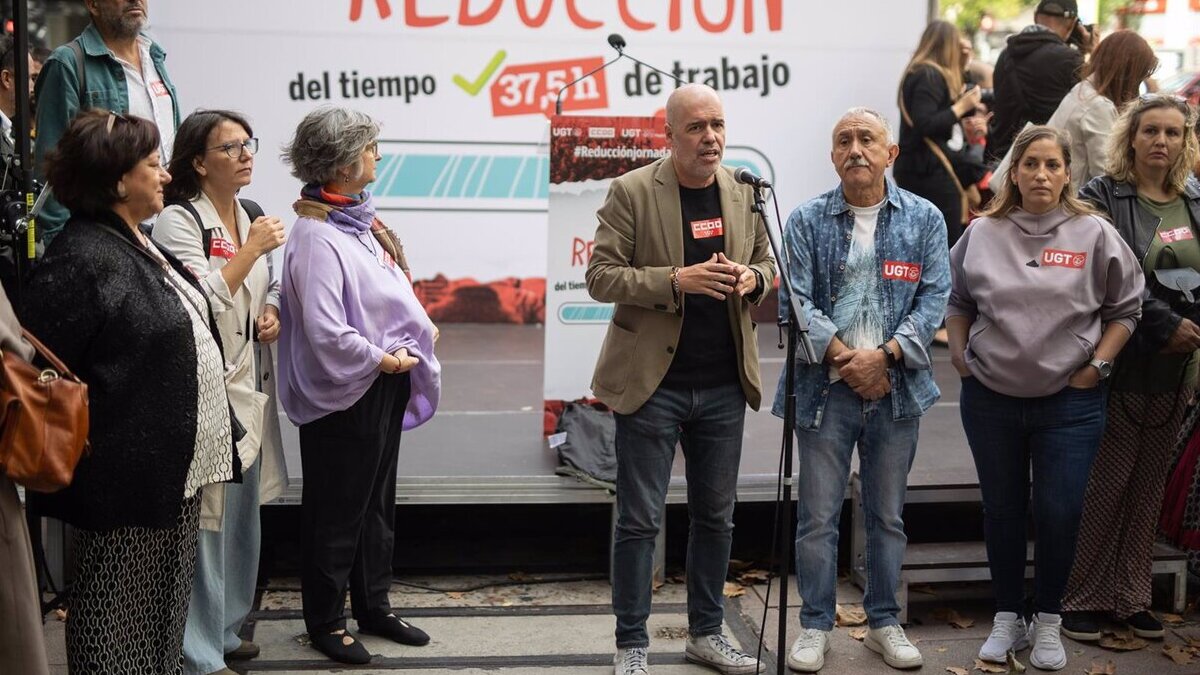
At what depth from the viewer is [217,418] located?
3.73m

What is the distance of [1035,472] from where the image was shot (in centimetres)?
486

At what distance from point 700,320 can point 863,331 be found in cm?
58

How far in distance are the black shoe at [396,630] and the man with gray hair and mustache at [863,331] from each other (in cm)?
134

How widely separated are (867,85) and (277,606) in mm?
5634

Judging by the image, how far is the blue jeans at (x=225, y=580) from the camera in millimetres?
4367

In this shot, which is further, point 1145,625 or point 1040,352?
point 1145,625

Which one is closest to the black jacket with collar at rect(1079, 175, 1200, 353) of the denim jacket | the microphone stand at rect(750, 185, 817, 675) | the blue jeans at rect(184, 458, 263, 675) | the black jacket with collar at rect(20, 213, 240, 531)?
the microphone stand at rect(750, 185, 817, 675)

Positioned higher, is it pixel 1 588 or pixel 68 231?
pixel 68 231

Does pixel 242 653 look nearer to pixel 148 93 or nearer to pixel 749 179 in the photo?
pixel 148 93

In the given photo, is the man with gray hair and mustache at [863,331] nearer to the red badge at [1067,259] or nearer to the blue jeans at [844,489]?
the blue jeans at [844,489]

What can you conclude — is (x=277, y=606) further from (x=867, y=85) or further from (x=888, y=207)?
(x=867, y=85)

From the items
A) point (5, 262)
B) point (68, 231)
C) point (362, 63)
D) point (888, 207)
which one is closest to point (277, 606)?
point (5, 262)

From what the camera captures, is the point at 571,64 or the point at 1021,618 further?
the point at 571,64

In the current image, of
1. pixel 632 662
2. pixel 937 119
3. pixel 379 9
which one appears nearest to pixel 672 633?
pixel 632 662
